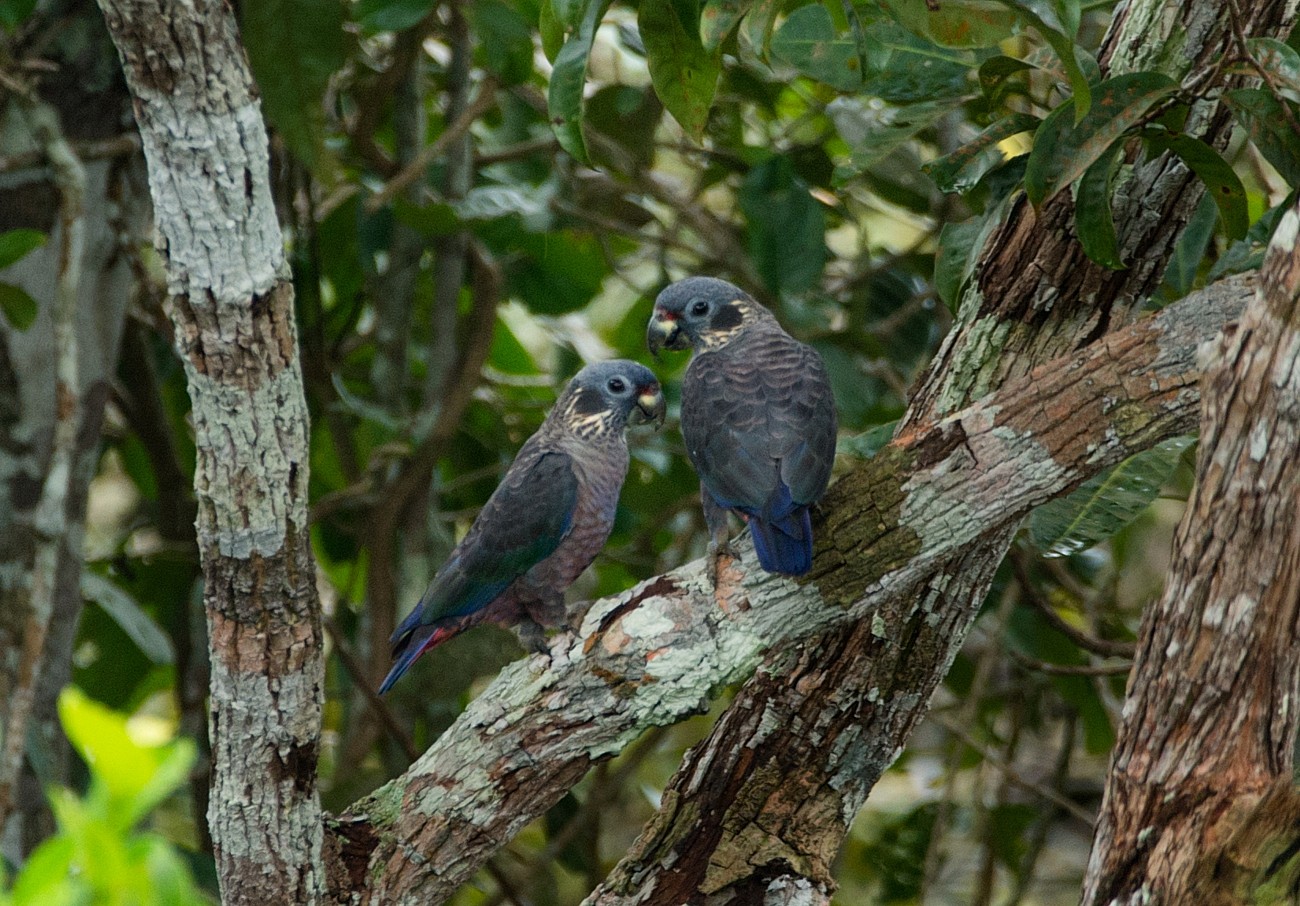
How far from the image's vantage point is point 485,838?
81.9 inches

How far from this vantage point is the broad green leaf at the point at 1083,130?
6.24 ft

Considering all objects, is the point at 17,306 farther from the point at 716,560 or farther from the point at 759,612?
the point at 759,612

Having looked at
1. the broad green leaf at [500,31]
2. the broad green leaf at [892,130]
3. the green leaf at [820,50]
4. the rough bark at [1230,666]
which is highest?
the broad green leaf at [500,31]

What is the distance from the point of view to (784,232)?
11.7 feet

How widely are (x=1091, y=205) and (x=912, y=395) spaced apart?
0.59 meters

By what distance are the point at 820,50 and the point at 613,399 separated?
0.92 metres

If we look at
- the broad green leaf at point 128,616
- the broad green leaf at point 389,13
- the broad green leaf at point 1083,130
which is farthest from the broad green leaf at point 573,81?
the broad green leaf at point 128,616

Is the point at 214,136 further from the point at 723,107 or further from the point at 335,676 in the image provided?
the point at 335,676

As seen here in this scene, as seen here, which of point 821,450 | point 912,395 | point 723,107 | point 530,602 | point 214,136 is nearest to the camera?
point 214,136

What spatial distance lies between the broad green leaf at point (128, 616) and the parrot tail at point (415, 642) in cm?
100

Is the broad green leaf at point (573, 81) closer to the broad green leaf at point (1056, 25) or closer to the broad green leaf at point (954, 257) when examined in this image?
the broad green leaf at point (1056, 25)

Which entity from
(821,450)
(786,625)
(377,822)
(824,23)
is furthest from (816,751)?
(824,23)

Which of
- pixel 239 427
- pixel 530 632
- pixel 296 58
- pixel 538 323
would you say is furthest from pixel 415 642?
pixel 538 323

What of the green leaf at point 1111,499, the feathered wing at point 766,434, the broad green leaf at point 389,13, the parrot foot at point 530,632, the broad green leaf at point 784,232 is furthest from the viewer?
the broad green leaf at point 784,232
